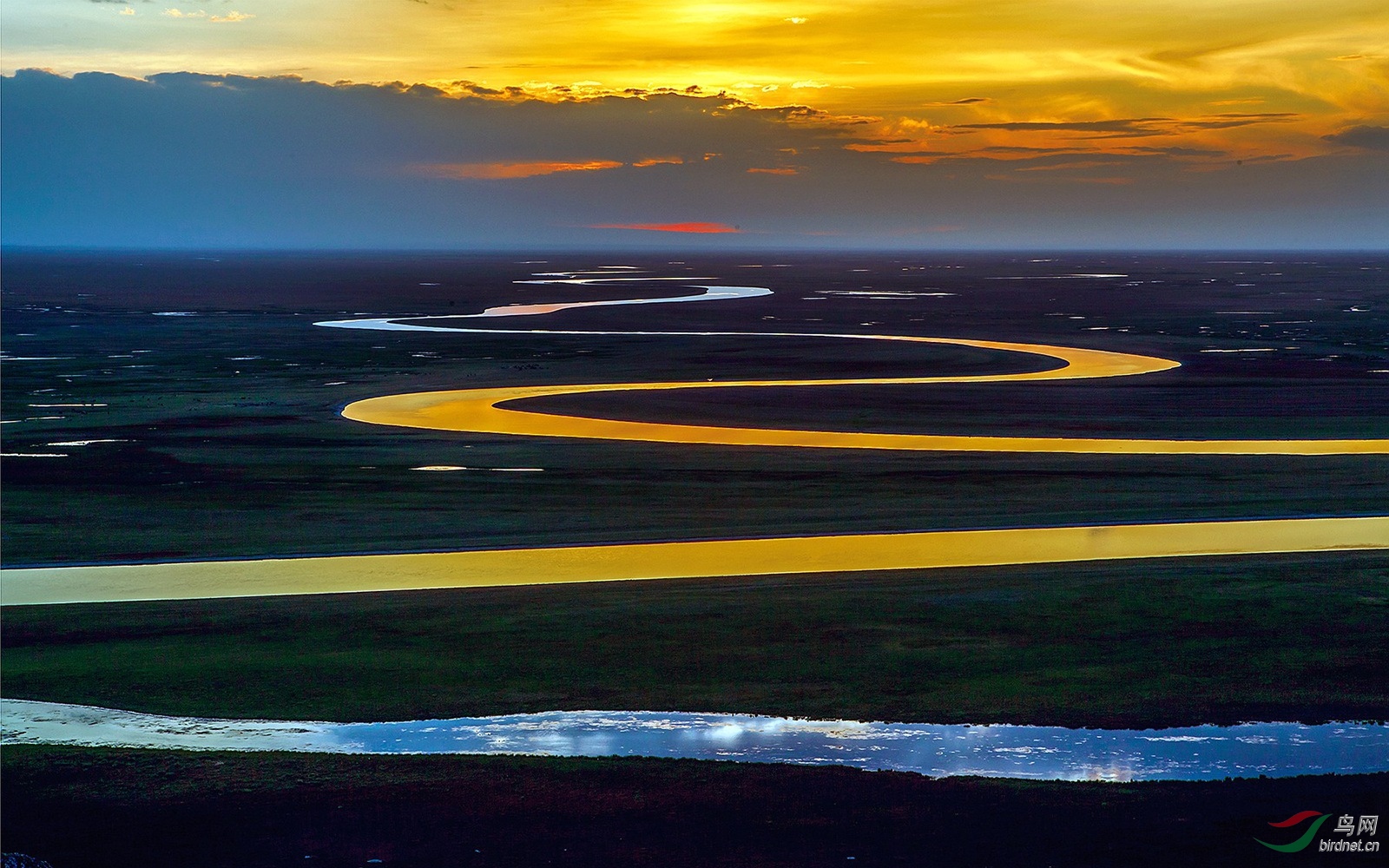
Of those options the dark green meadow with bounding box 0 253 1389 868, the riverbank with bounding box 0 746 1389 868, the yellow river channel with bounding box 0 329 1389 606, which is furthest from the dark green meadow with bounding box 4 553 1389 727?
the riverbank with bounding box 0 746 1389 868

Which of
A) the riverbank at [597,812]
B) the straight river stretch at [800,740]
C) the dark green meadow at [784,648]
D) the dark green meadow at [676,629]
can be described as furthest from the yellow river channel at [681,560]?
the riverbank at [597,812]

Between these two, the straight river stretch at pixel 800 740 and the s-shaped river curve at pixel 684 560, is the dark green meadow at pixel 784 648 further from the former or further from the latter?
the s-shaped river curve at pixel 684 560

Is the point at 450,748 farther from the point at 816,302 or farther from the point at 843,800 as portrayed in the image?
the point at 816,302

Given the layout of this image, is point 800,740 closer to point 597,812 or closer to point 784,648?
point 597,812

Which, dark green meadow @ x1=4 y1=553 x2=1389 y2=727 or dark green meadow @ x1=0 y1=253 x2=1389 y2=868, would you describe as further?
dark green meadow @ x1=4 y1=553 x2=1389 y2=727

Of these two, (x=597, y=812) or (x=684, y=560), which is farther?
(x=684, y=560)

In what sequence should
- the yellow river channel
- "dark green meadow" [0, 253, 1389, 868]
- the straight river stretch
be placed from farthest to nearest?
the yellow river channel < the straight river stretch < "dark green meadow" [0, 253, 1389, 868]

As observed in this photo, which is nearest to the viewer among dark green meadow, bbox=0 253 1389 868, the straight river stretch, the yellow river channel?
dark green meadow, bbox=0 253 1389 868

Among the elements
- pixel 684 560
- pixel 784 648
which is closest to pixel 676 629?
pixel 784 648

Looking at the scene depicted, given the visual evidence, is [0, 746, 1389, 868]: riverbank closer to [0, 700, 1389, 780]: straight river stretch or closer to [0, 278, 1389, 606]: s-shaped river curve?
[0, 700, 1389, 780]: straight river stretch
